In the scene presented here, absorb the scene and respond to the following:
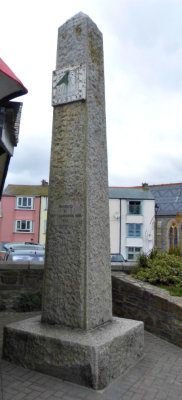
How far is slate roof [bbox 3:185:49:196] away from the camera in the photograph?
33.9 metres

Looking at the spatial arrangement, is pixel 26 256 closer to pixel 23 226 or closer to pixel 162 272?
pixel 162 272

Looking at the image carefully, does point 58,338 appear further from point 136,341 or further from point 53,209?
point 53,209

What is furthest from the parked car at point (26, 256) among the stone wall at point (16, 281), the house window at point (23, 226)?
the house window at point (23, 226)

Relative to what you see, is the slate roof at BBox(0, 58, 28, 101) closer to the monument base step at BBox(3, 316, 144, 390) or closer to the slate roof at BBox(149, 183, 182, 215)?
the monument base step at BBox(3, 316, 144, 390)

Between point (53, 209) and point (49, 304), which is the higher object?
point (53, 209)

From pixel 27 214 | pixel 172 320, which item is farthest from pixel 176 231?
pixel 172 320

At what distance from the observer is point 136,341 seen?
155 inches

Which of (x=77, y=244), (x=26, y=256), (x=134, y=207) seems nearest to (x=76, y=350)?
(x=77, y=244)

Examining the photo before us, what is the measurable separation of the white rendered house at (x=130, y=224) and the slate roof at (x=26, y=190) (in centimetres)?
755

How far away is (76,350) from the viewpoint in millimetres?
3260

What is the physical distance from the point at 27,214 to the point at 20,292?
90.7 feet

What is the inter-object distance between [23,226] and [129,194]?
11.1 m

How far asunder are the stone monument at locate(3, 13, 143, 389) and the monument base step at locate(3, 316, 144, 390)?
0.01 meters

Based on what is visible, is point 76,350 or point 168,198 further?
point 168,198
